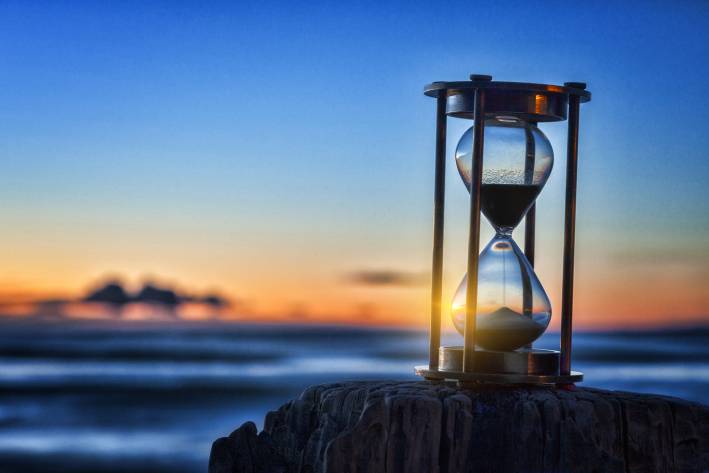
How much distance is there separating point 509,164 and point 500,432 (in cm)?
85

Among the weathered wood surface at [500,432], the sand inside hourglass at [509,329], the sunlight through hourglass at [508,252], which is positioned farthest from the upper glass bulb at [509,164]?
the weathered wood surface at [500,432]

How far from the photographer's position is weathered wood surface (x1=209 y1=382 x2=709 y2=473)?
11.0 ft

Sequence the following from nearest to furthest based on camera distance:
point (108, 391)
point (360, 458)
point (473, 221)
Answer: point (360, 458), point (473, 221), point (108, 391)

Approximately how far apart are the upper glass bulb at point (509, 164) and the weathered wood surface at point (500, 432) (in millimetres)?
589

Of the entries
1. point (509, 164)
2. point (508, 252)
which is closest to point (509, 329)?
point (508, 252)

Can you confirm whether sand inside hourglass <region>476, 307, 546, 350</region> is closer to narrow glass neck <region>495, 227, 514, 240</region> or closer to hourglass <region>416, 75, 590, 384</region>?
hourglass <region>416, 75, 590, 384</region>

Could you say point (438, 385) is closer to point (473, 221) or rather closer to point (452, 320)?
point (452, 320)

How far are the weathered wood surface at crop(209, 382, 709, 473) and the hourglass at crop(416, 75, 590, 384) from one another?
0.37ft

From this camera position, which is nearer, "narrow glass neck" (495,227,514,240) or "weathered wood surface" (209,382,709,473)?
"weathered wood surface" (209,382,709,473)

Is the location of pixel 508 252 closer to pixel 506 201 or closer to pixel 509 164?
pixel 506 201

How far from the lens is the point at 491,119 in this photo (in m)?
3.78

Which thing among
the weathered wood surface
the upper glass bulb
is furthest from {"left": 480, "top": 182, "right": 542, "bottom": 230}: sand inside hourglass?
the weathered wood surface

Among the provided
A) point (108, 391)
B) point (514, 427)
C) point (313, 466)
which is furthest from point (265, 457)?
point (108, 391)

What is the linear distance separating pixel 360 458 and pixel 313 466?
258 millimetres
